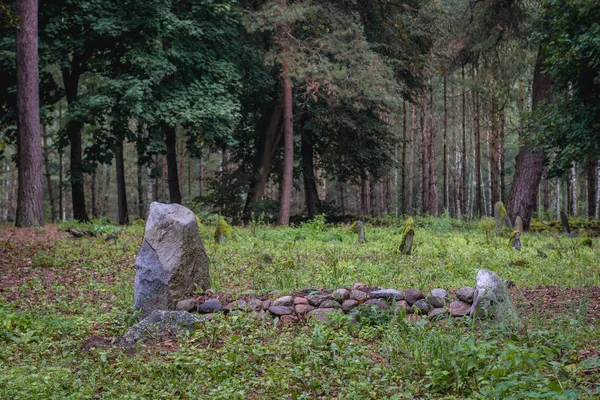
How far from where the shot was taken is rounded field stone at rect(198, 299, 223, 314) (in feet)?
22.5

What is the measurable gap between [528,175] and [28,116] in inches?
604

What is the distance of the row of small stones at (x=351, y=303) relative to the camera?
20.7ft

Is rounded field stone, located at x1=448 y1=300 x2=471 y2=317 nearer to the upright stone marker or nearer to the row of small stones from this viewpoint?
the row of small stones

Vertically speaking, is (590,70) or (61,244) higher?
(590,70)

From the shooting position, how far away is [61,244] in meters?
11.7

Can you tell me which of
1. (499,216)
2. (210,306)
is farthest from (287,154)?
(210,306)

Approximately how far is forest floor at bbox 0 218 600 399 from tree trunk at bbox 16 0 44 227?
168 inches

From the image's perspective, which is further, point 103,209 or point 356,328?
point 103,209

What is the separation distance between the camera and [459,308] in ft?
20.5

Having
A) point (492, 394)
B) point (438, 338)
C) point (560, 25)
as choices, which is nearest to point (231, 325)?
point (438, 338)

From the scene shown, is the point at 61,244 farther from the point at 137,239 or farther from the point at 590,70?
the point at 590,70

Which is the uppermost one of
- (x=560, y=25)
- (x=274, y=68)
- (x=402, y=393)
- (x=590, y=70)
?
(x=274, y=68)

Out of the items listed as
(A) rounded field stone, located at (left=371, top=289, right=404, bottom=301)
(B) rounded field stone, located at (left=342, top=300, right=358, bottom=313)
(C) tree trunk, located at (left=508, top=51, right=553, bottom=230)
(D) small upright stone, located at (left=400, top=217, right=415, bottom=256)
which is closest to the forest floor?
(B) rounded field stone, located at (left=342, top=300, right=358, bottom=313)

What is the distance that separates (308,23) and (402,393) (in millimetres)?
16930
